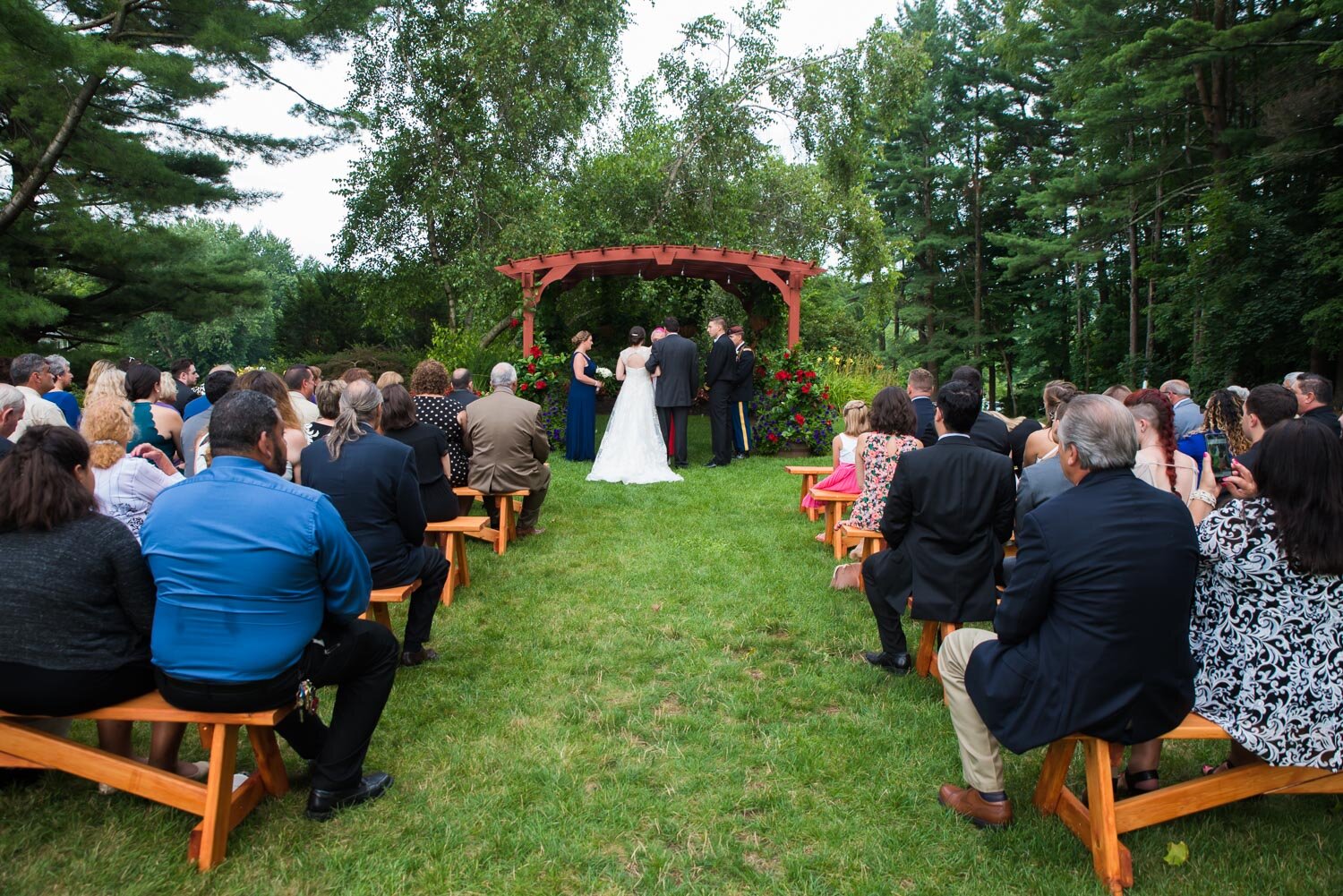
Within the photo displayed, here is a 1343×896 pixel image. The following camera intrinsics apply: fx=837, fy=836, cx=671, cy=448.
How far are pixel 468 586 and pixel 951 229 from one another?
34036 mm

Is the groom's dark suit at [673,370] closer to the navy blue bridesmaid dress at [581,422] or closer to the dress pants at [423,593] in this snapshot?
the navy blue bridesmaid dress at [581,422]

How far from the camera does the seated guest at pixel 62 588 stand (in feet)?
8.59

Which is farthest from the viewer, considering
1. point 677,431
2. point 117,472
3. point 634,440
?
point 677,431

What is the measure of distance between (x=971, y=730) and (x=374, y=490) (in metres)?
2.88

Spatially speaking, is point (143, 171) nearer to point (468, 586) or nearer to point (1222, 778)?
point (468, 586)

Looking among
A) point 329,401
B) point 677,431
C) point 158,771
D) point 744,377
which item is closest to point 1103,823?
point 158,771

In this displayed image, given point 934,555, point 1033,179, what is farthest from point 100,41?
point 1033,179

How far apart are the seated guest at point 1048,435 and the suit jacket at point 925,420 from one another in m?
0.67

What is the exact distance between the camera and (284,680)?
2812mm

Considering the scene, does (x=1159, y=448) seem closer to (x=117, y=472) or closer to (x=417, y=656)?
(x=417, y=656)

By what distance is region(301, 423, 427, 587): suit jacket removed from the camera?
4113mm

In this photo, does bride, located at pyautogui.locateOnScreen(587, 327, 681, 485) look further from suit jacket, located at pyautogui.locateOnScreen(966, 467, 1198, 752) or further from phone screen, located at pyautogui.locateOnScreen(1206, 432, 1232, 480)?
suit jacket, located at pyautogui.locateOnScreen(966, 467, 1198, 752)

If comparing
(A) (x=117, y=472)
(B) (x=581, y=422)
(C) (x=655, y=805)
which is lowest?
(C) (x=655, y=805)

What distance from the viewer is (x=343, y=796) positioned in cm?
302
